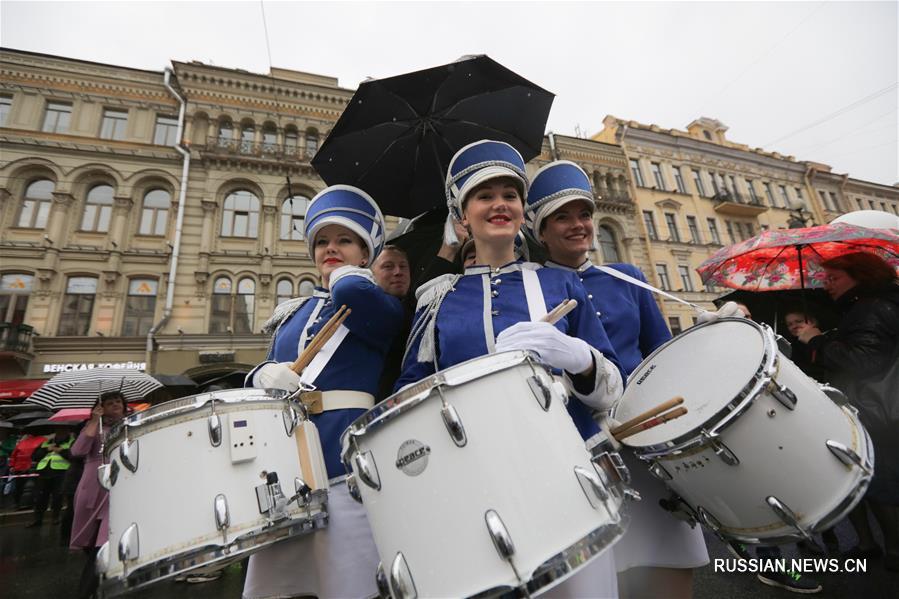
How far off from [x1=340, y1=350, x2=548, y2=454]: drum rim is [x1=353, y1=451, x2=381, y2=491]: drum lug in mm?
63

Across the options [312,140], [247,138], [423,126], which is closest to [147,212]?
[247,138]

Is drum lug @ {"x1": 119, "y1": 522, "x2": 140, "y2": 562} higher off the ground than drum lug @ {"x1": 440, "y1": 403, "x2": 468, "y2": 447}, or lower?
lower

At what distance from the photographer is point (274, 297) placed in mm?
15148

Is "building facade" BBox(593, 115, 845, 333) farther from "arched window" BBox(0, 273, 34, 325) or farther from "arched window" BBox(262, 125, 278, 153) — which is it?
"arched window" BBox(0, 273, 34, 325)

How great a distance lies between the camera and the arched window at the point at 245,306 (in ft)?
48.2

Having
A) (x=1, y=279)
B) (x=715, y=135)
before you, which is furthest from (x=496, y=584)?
(x=715, y=135)

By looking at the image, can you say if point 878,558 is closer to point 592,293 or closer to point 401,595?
point 592,293

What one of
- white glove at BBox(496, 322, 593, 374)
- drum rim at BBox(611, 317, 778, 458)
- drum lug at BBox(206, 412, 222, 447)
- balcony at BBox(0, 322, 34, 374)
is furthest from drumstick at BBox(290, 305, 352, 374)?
balcony at BBox(0, 322, 34, 374)

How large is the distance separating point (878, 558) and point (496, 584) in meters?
4.65

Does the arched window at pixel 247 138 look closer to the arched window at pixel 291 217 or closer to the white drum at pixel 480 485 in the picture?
the arched window at pixel 291 217

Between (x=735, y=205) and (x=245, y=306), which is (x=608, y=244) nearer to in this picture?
(x=735, y=205)

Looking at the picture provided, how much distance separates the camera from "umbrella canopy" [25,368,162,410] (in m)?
6.71

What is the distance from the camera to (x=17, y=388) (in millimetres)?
12383

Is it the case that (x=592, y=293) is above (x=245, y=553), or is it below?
above
